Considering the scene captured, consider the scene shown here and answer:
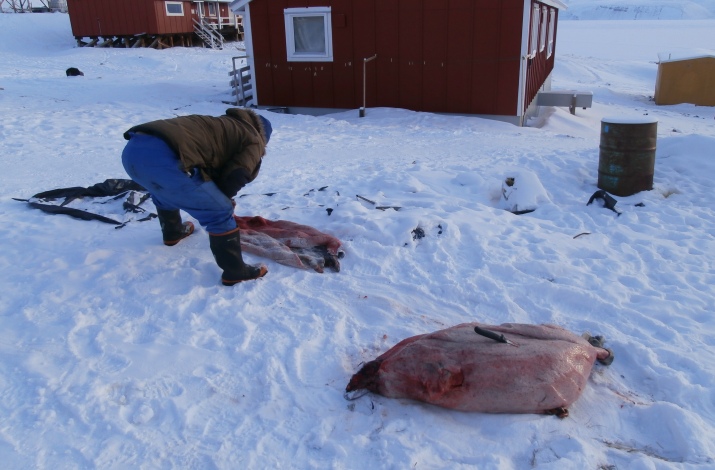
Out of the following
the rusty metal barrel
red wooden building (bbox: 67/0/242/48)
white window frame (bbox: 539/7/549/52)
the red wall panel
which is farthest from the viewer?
red wooden building (bbox: 67/0/242/48)

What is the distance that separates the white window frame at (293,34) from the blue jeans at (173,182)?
10.1m

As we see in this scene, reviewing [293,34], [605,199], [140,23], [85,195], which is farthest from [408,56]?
[140,23]

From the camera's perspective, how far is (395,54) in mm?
13023

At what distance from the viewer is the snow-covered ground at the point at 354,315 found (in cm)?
282

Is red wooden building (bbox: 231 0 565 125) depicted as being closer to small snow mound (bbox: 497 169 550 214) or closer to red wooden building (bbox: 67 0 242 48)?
small snow mound (bbox: 497 169 550 214)

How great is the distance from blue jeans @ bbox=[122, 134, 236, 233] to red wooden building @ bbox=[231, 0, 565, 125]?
9484 mm

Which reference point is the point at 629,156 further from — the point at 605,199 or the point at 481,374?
the point at 481,374

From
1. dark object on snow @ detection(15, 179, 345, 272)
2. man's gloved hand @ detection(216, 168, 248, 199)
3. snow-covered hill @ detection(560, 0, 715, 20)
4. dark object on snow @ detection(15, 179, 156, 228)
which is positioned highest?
snow-covered hill @ detection(560, 0, 715, 20)

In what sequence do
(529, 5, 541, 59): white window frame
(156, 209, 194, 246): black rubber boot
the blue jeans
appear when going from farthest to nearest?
(529, 5, 541, 59): white window frame < (156, 209, 194, 246): black rubber boot < the blue jeans

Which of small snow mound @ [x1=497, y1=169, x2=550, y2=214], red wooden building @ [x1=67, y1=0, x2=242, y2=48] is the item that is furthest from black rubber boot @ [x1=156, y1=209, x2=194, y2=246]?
red wooden building @ [x1=67, y1=0, x2=242, y2=48]

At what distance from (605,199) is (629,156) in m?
0.70

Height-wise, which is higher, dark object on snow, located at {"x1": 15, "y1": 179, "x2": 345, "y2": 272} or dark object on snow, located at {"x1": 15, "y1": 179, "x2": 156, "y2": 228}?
dark object on snow, located at {"x1": 15, "y1": 179, "x2": 156, "y2": 228}

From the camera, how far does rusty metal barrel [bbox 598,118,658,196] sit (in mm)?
6648

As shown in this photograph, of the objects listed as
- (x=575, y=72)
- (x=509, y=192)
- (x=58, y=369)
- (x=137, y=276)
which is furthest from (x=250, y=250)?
(x=575, y=72)
